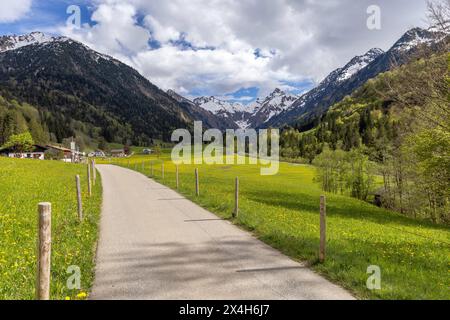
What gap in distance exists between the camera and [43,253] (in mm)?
6824

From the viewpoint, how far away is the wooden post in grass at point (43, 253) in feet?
22.2

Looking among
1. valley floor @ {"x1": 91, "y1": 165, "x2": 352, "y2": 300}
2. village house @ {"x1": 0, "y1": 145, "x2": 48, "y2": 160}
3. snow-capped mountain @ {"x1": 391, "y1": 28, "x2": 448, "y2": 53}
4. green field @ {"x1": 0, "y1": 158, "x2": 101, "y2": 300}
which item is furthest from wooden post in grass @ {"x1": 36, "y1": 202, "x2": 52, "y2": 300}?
village house @ {"x1": 0, "y1": 145, "x2": 48, "y2": 160}

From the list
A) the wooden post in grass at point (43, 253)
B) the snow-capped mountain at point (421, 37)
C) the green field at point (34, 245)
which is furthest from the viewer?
the snow-capped mountain at point (421, 37)

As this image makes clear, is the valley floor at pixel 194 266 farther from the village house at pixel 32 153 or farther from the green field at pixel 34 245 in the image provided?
the village house at pixel 32 153

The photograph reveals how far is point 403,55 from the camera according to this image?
71.7 ft

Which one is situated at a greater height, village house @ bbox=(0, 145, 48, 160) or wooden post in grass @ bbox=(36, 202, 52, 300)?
village house @ bbox=(0, 145, 48, 160)

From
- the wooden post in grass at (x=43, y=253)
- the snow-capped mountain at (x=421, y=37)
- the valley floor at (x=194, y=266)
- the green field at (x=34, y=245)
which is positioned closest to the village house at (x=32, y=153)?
the green field at (x=34, y=245)

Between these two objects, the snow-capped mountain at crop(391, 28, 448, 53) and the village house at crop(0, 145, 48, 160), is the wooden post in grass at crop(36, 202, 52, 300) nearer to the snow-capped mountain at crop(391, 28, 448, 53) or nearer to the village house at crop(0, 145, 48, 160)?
the snow-capped mountain at crop(391, 28, 448, 53)

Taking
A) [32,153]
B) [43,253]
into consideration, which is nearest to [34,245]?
[43,253]

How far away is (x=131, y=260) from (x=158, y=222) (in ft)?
20.4

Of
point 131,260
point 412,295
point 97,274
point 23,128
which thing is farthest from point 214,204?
point 23,128

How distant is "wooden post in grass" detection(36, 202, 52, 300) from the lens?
6.78m

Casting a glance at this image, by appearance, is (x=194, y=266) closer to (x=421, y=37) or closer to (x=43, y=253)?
(x=43, y=253)
